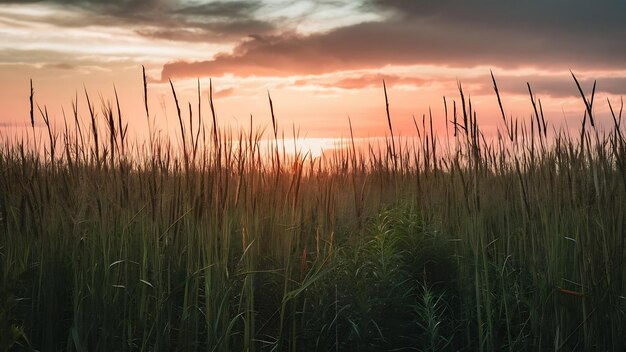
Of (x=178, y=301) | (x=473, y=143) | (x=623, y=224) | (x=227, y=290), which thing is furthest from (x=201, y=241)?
(x=623, y=224)

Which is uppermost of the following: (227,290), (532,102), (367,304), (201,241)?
(532,102)

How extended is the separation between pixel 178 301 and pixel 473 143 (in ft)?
5.90

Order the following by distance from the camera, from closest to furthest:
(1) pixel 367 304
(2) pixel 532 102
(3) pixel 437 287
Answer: (1) pixel 367 304
(2) pixel 532 102
(3) pixel 437 287

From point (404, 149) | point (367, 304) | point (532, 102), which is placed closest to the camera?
point (367, 304)

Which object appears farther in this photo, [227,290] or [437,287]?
[437,287]

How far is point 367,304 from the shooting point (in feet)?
10.5

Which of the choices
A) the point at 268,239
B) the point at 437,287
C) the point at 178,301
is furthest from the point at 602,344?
the point at 178,301

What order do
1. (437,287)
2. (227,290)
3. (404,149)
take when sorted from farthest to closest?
(404,149) < (437,287) < (227,290)

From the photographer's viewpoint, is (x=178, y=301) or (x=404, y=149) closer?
(x=178, y=301)

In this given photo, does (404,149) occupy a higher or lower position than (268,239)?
higher

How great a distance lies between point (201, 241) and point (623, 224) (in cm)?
225

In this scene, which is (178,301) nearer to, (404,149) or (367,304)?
(367,304)

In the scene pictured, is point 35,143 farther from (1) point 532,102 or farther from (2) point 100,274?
(1) point 532,102

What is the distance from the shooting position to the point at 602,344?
10.3 ft
